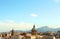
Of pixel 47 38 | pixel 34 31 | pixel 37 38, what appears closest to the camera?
pixel 47 38

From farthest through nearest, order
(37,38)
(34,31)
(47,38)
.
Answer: (34,31), (37,38), (47,38)

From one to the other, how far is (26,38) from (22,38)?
1243mm

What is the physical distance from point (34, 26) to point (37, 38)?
7.90 m

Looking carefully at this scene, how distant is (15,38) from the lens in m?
59.5

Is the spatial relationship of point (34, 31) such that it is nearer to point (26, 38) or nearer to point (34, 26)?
point (34, 26)

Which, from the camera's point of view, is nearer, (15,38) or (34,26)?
(15,38)

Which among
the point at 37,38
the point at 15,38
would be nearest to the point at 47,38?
the point at 37,38

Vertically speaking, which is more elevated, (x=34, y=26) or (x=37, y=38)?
(x=34, y=26)

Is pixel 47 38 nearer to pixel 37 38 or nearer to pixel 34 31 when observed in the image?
pixel 37 38

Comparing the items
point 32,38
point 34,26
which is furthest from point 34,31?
point 32,38

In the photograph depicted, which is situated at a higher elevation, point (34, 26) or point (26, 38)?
point (34, 26)

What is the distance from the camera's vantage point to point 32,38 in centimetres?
5916

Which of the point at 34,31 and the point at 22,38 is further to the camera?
the point at 34,31

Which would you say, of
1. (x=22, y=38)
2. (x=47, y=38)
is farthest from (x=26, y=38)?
(x=47, y=38)
